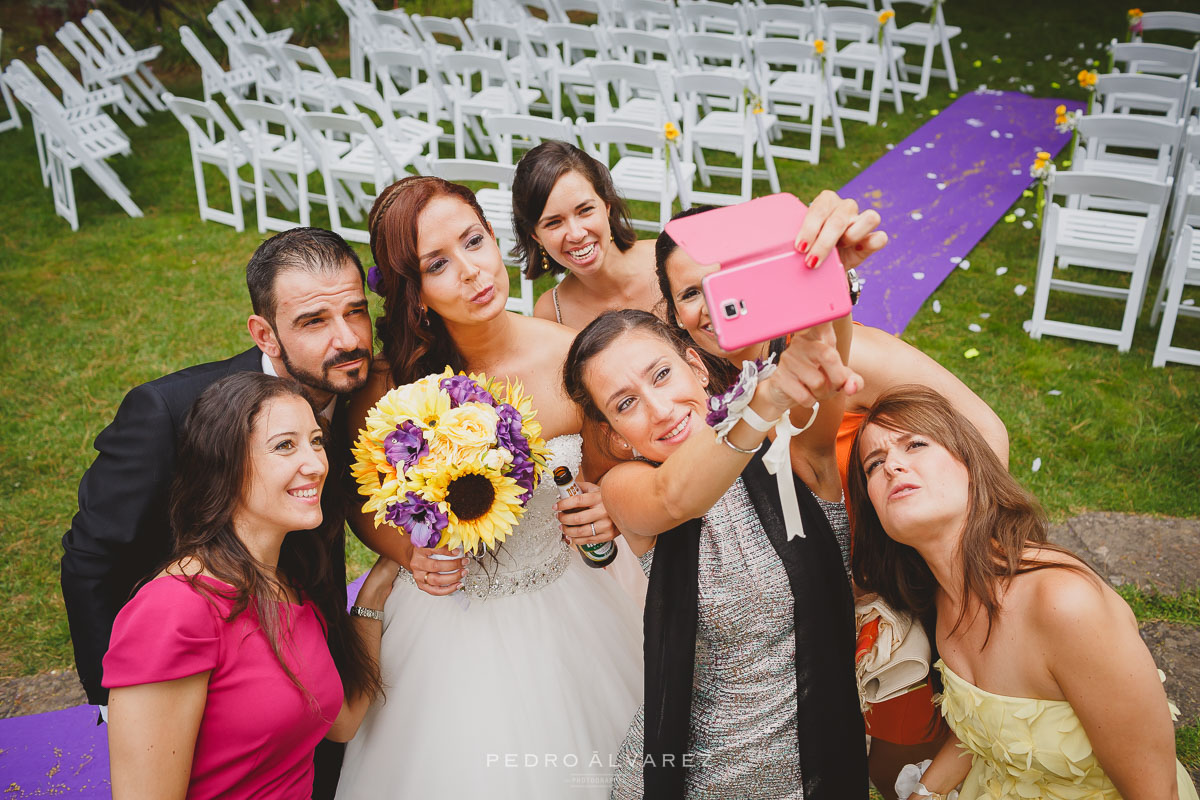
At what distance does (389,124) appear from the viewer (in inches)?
310

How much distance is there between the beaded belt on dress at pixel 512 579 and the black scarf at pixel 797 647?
77 centimetres

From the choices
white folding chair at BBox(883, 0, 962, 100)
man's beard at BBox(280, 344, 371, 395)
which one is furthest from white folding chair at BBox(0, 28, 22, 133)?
man's beard at BBox(280, 344, 371, 395)

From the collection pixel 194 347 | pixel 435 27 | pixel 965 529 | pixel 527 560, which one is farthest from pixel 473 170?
pixel 435 27

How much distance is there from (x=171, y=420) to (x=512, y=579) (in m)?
1.13

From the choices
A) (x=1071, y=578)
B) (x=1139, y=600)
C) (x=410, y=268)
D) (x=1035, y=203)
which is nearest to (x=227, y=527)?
(x=410, y=268)

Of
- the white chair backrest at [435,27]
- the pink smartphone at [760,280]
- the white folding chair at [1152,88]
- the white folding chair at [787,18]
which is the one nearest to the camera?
the pink smartphone at [760,280]

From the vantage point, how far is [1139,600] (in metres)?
3.98

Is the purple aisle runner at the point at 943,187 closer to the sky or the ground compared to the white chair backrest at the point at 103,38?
closer to the ground

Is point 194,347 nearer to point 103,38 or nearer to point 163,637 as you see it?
point 163,637

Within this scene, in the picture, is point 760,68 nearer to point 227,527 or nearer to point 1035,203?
point 1035,203

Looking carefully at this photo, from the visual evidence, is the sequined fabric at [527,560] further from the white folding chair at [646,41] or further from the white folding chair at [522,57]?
the white folding chair at [522,57]

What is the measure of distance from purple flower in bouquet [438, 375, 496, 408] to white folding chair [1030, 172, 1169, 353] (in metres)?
4.60

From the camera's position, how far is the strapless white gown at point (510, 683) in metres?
2.65

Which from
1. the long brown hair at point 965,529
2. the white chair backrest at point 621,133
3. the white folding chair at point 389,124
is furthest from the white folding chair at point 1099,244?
the white folding chair at point 389,124
